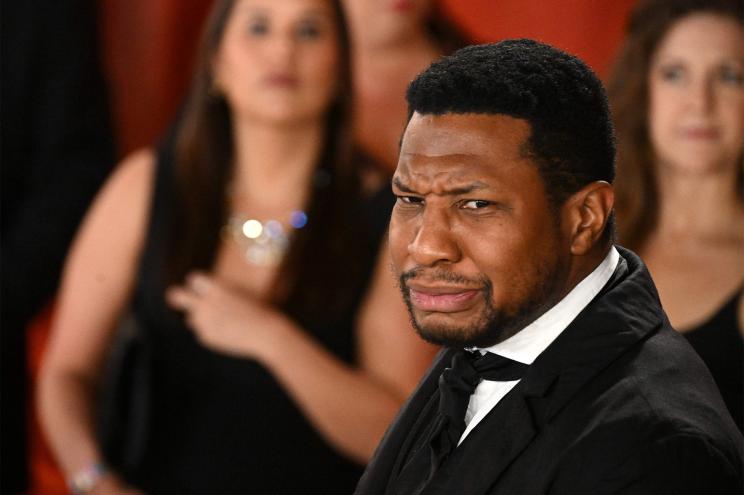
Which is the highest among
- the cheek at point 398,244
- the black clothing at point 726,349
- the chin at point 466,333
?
the cheek at point 398,244

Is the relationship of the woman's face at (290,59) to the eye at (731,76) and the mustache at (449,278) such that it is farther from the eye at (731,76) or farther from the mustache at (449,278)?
the mustache at (449,278)

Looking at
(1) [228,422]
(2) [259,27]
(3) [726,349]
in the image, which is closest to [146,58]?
(2) [259,27]

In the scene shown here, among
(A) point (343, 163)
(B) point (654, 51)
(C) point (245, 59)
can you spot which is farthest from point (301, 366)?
(B) point (654, 51)

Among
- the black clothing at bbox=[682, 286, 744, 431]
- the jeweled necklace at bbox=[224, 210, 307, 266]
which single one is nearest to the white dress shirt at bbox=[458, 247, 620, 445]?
the black clothing at bbox=[682, 286, 744, 431]

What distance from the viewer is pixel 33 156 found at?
296 cm

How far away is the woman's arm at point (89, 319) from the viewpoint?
256 centimetres

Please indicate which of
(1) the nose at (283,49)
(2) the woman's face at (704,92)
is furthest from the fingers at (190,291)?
(2) the woman's face at (704,92)

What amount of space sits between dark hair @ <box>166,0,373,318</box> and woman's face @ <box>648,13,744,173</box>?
64cm

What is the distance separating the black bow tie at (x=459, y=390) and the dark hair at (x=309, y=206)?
1.27 metres

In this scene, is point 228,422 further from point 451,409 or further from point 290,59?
point 451,409

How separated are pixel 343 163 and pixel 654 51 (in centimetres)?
65

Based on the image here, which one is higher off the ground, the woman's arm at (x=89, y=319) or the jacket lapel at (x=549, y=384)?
the jacket lapel at (x=549, y=384)

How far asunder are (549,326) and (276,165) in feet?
4.93

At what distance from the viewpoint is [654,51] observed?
2.24 m
